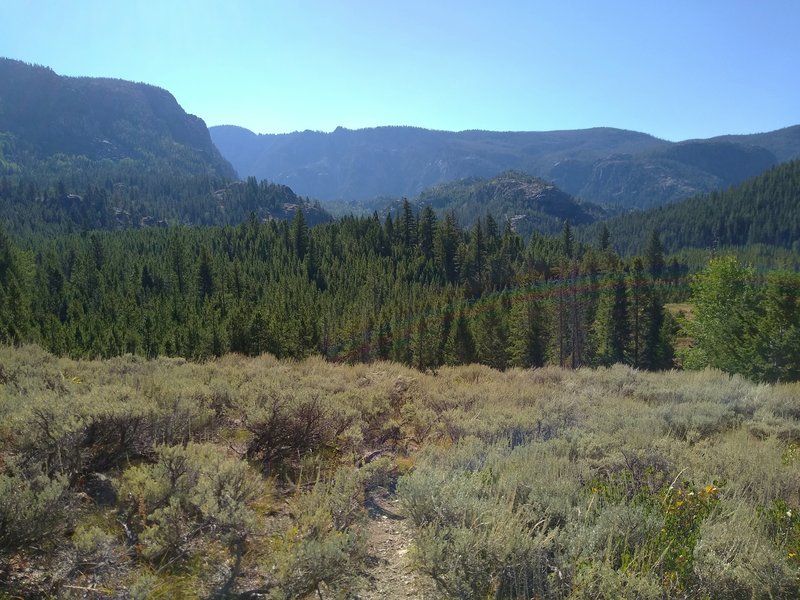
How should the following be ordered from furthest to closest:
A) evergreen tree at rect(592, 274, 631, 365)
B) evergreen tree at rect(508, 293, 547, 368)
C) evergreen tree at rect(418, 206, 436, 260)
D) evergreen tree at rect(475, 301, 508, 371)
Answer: evergreen tree at rect(418, 206, 436, 260), evergreen tree at rect(475, 301, 508, 371), evergreen tree at rect(508, 293, 547, 368), evergreen tree at rect(592, 274, 631, 365)

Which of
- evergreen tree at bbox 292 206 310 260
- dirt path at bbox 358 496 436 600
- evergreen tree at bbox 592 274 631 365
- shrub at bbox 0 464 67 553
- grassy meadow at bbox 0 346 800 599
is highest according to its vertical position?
evergreen tree at bbox 292 206 310 260

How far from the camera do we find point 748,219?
182 metres

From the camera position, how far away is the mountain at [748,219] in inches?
6885

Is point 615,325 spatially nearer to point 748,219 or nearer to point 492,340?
point 492,340

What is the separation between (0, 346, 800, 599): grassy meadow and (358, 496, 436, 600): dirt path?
151mm

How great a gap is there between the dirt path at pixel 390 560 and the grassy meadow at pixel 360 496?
15 cm

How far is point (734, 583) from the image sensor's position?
13.0 feet

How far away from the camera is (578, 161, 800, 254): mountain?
6885 inches

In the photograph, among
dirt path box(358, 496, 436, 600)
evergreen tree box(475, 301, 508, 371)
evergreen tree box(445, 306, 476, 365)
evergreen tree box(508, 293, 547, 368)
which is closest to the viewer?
dirt path box(358, 496, 436, 600)

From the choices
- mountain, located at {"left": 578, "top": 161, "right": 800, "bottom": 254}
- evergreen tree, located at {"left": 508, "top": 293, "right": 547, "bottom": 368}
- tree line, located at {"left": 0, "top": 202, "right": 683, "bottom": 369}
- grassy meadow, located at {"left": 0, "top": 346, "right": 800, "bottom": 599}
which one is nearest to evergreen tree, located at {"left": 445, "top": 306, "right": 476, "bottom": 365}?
tree line, located at {"left": 0, "top": 202, "right": 683, "bottom": 369}

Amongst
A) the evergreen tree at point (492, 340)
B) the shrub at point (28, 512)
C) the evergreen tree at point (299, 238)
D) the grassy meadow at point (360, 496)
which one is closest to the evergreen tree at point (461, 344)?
the evergreen tree at point (492, 340)

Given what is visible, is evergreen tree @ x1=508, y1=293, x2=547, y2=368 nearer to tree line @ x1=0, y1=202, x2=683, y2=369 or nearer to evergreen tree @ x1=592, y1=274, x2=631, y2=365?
tree line @ x1=0, y1=202, x2=683, y2=369

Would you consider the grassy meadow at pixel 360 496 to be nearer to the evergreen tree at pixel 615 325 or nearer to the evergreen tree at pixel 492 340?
the evergreen tree at pixel 615 325

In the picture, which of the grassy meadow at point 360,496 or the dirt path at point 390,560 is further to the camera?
the dirt path at point 390,560
